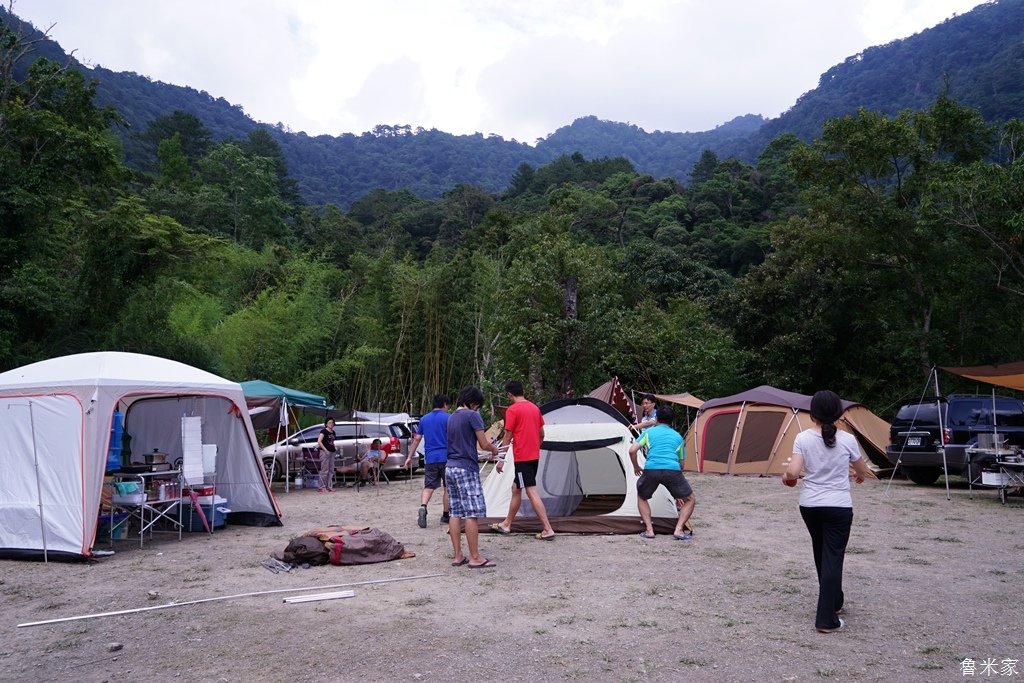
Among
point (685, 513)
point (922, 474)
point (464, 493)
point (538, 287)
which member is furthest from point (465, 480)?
point (538, 287)

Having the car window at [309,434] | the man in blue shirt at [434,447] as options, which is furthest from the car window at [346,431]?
the man in blue shirt at [434,447]

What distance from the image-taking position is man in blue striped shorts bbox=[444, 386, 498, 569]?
6.14 metres

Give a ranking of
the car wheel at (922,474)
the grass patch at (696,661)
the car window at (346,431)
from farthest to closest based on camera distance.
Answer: the car window at (346,431) < the car wheel at (922,474) < the grass patch at (696,661)

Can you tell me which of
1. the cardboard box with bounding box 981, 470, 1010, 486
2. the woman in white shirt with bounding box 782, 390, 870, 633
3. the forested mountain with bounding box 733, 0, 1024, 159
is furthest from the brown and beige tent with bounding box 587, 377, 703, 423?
the forested mountain with bounding box 733, 0, 1024, 159

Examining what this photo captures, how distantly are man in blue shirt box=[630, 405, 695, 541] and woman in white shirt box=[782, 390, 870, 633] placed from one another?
2.58 m

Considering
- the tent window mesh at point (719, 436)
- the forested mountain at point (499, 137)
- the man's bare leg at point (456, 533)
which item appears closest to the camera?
the man's bare leg at point (456, 533)

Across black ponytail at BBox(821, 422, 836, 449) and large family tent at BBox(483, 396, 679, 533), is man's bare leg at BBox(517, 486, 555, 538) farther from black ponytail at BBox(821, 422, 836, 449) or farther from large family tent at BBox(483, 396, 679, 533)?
black ponytail at BBox(821, 422, 836, 449)

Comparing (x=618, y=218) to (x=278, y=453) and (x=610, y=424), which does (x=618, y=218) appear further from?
(x=610, y=424)

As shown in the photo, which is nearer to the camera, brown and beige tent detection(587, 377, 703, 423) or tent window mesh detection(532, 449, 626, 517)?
tent window mesh detection(532, 449, 626, 517)

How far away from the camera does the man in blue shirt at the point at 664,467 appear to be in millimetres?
7180

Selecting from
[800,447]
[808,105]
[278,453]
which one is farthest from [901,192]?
[808,105]

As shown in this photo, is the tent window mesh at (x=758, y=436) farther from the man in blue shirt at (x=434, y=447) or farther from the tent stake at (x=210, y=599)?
the tent stake at (x=210, y=599)

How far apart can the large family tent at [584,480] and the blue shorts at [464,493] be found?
1277 millimetres

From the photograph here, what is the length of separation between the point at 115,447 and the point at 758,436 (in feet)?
36.6
